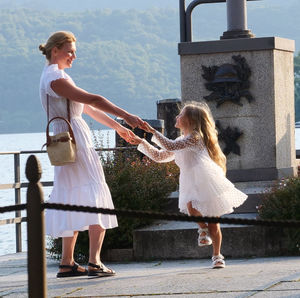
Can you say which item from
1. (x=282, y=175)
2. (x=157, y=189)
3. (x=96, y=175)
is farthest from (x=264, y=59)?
(x=96, y=175)

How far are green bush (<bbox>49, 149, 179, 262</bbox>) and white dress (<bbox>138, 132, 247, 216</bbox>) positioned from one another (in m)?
1.57

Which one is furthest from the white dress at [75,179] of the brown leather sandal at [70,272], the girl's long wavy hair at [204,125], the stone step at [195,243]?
the stone step at [195,243]

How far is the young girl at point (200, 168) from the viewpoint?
775 centimetres

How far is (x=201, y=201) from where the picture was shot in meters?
7.75

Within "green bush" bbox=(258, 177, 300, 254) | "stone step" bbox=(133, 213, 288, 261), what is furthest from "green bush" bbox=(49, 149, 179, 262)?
"green bush" bbox=(258, 177, 300, 254)

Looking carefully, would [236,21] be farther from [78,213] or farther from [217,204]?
[78,213]

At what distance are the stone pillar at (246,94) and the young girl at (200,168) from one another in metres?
3.47

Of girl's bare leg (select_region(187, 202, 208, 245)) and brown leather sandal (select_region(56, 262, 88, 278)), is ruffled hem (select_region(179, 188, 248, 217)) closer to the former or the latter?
girl's bare leg (select_region(187, 202, 208, 245))

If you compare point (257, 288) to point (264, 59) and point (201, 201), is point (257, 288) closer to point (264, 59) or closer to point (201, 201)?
point (201, 201)

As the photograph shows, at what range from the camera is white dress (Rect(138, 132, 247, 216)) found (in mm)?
7746

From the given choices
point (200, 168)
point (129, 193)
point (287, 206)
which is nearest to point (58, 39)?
point (200, 168)

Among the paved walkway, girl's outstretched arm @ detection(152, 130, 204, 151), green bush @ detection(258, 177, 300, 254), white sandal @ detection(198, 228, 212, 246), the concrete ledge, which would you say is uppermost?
the concrete ledge

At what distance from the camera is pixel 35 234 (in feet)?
14.0

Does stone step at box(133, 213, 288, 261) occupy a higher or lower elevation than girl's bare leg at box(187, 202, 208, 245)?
lower
